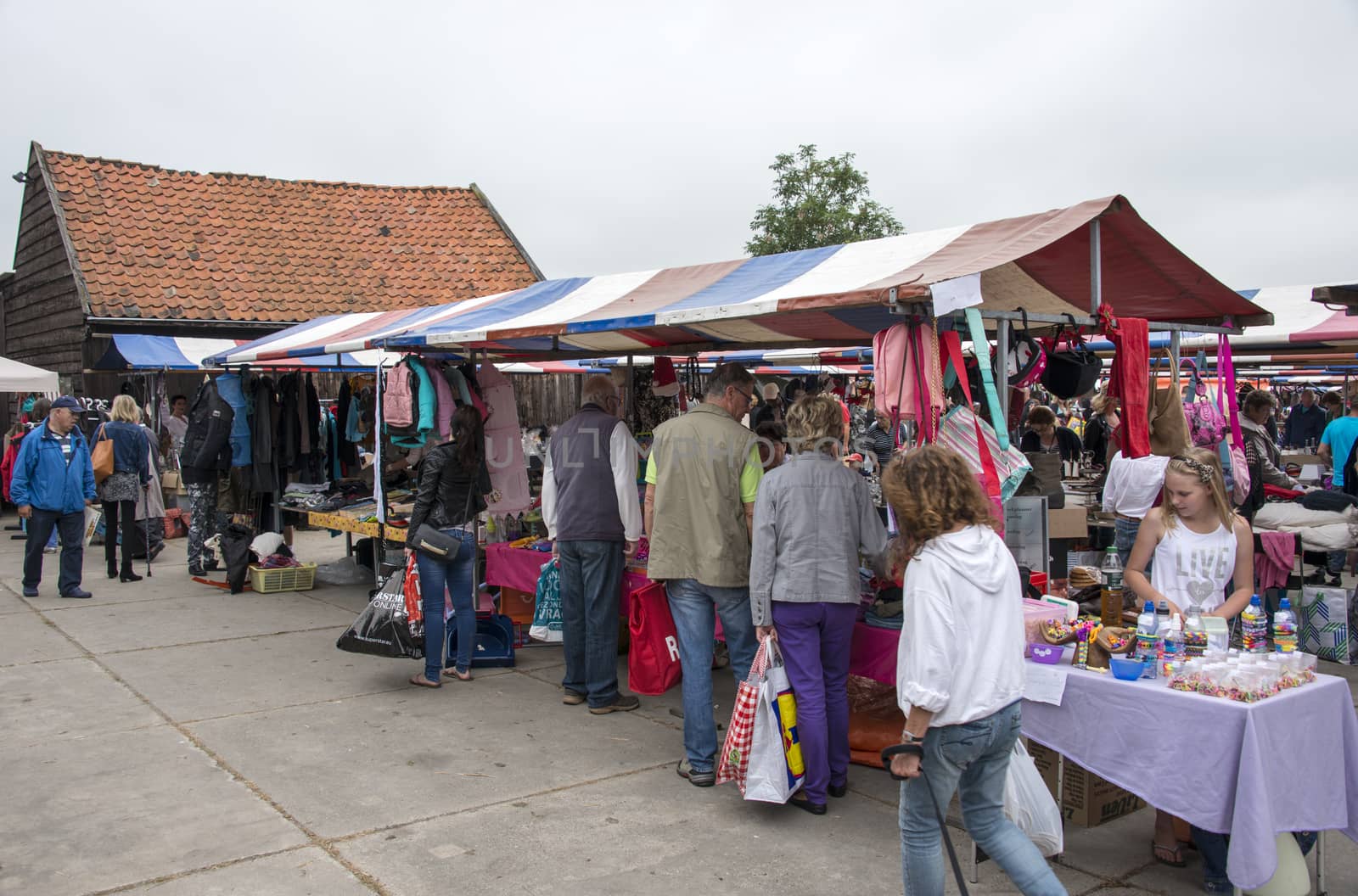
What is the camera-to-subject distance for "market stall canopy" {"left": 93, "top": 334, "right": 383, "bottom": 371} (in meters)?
12.1

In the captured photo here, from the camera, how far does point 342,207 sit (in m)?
19.4

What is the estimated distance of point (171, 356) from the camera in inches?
500

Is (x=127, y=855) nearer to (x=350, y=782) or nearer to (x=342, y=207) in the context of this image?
(x=350, y=782)

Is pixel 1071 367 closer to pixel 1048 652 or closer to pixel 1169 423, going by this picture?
pixel 1169 423

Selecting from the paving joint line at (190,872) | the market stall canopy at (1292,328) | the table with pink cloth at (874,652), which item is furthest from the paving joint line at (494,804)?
the market stall canopy at (1292,328)

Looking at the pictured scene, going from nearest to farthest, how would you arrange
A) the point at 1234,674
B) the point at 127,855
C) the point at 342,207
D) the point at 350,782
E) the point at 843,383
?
the point at 1234,674 → the point at 127,855 → the point at 350,782 → the point at 843,383 → the point at 342,207

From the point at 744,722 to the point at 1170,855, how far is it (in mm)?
1668

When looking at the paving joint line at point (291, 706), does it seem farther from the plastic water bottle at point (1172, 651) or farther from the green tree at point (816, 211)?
the green tree at point (816, 211)

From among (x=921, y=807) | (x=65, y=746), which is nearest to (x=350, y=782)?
(x=65, y=746)

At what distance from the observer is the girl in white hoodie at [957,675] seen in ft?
9.49

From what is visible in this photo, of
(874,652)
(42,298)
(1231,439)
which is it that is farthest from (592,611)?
(42,298)

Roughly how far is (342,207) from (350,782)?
1643 centimetres

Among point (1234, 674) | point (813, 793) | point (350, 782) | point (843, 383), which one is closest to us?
point (1234, 674)

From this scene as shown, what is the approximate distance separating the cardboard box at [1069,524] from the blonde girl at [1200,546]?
2389mm
